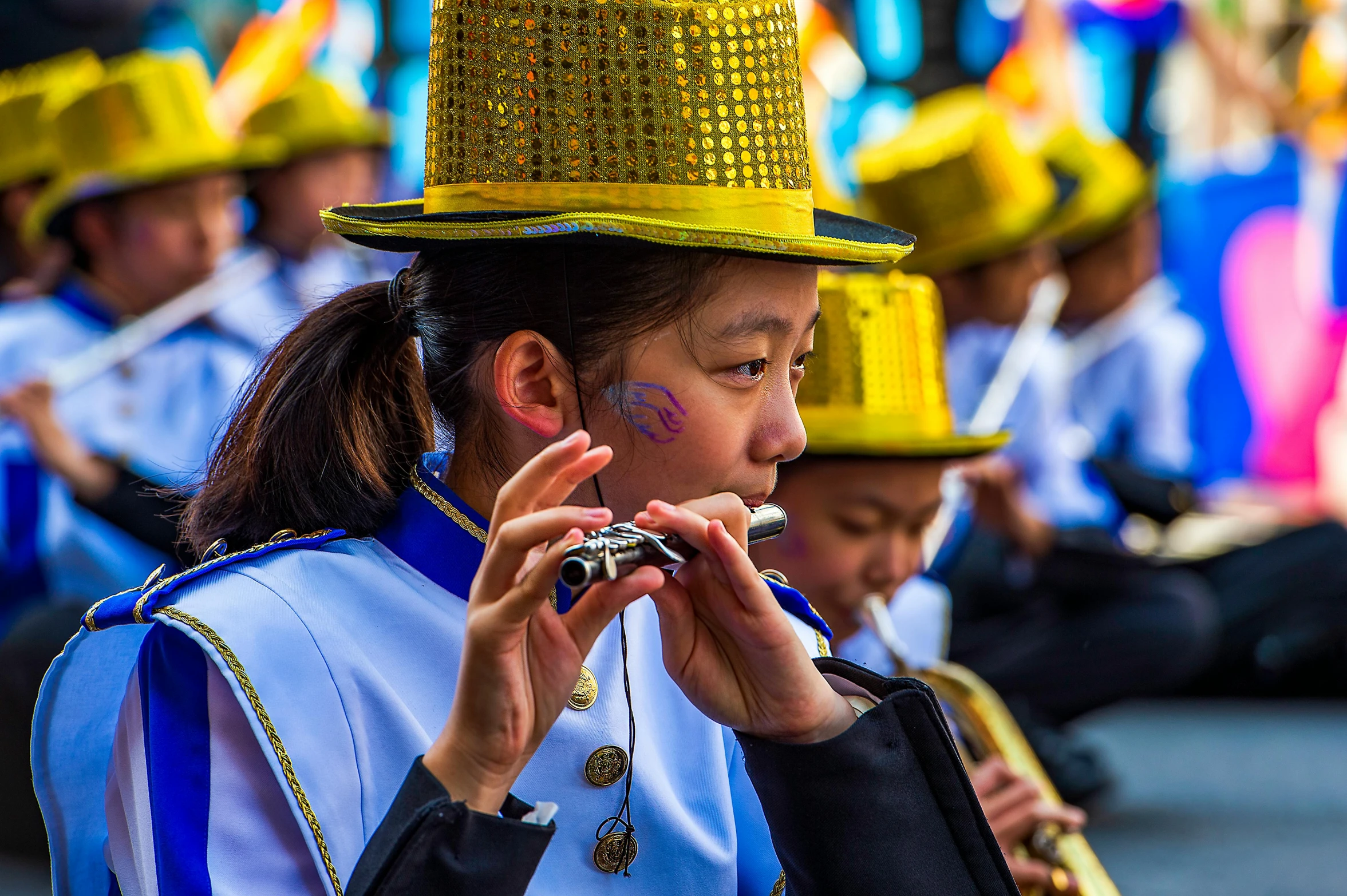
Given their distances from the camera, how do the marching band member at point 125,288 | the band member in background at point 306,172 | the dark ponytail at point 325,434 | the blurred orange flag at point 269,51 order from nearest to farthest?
1. the dark ponytail at point 325,434
2. the marching band member at point 125,288
3. the band member in background at point 306,172
4. the blurred orange flag at point 269,51

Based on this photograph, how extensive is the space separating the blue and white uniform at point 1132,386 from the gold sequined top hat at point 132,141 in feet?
9.81

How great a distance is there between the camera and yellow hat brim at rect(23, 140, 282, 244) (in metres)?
4.41

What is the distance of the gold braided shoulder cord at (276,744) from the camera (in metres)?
1.38

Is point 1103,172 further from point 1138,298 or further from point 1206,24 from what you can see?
point 1206,24

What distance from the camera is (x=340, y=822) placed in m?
1.41

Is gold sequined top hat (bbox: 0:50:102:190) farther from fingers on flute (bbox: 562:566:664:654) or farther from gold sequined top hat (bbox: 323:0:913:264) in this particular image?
fingers on flute (bbox: 562:566:664:654)

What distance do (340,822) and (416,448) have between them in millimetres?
480

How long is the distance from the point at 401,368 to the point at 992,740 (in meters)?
1.37

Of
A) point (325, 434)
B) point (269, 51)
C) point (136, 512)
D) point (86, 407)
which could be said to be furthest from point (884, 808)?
point (269, 51)

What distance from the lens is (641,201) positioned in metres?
1.46

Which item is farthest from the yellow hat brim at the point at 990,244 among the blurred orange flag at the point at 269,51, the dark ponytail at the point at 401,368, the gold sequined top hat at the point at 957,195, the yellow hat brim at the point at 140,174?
the blurred orange flag at the point at 269,51

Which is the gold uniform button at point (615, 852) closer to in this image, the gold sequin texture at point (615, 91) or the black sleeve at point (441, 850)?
the black sleeve at point (441, 850)

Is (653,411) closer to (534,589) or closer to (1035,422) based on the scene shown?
(534,589)

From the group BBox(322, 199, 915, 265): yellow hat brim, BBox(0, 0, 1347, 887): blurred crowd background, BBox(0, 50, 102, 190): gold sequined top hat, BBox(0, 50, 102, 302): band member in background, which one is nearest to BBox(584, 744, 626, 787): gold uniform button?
BBox(322, 199, 915, 265): yellow hat brim
